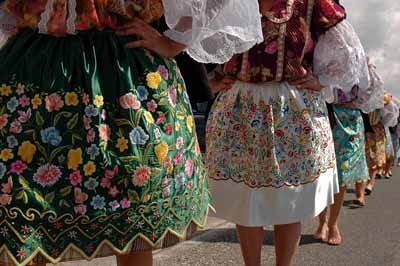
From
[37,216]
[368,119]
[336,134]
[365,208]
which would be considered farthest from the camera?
[368,119]

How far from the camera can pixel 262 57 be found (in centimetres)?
303

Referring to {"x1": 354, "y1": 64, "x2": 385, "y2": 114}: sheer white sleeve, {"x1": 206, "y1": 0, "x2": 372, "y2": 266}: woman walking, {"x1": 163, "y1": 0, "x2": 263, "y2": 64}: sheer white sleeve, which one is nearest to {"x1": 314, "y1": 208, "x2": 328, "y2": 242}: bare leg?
{"x1": 354, "y1": 64, "x2": 385, "y2": 114}: sheer white sleeve

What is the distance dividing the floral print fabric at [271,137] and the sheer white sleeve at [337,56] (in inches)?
5.3

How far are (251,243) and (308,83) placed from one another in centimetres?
84

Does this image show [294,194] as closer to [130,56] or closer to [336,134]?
[130,56]

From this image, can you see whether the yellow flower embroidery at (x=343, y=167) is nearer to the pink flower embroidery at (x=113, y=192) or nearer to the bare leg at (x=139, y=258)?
the bare leg at (x=139, y=258)

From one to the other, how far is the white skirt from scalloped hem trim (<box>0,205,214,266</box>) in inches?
50.5

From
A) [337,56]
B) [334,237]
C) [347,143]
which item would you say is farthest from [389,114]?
[337,56]

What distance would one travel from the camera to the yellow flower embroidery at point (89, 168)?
1.61 m

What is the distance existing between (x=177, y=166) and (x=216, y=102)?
1.59 meters

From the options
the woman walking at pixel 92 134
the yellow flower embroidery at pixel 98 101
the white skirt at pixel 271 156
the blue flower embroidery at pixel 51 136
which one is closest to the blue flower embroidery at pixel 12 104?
the woman walking at pixel 92 134

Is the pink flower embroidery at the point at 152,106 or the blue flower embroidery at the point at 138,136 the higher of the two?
the pink flower embroidery at the point at 152,106

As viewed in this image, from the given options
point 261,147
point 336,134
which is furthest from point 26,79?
point 336,134

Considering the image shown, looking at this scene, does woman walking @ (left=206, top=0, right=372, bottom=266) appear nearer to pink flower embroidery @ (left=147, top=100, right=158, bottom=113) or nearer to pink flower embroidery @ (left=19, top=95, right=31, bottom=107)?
pink flower embroidery @ (left=147, top=100, right=158, bottom=113)
